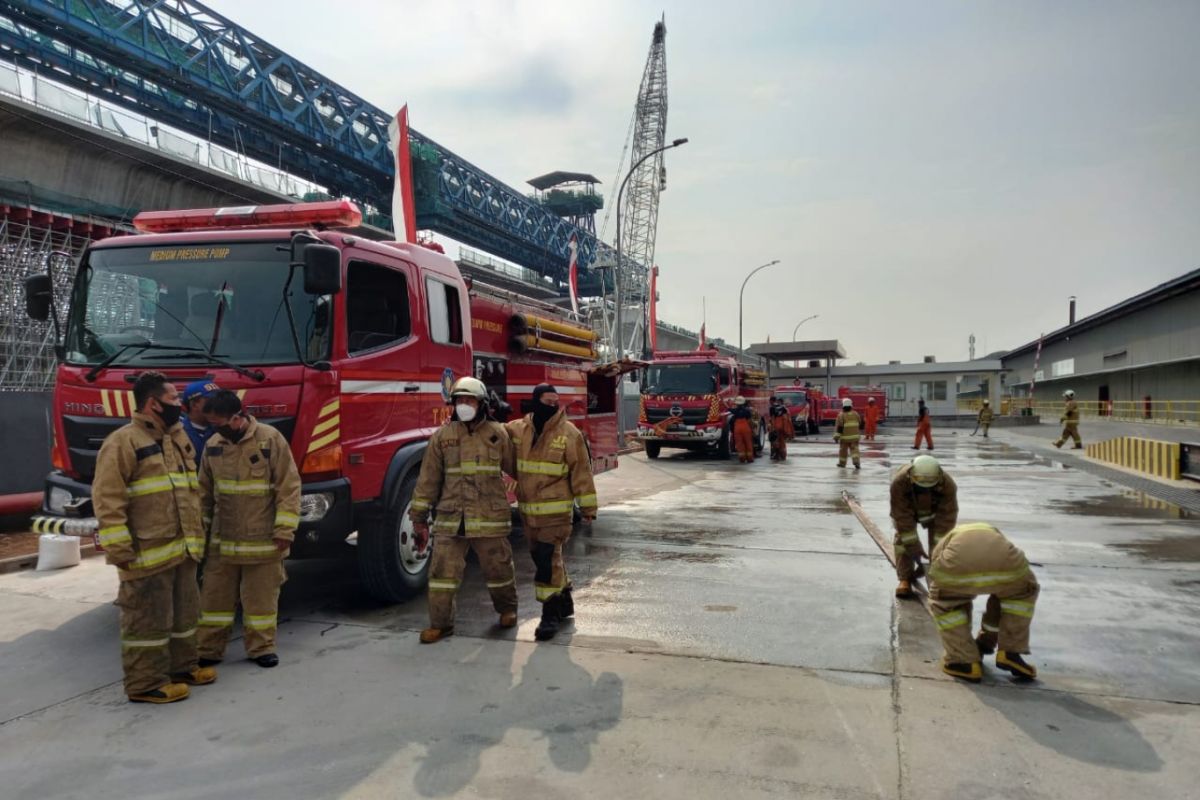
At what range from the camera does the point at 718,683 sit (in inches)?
169

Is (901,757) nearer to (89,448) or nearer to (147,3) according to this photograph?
(89,448)

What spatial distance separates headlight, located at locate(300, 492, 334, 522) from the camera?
5059 mm

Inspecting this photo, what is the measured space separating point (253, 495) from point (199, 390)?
2.30 ft

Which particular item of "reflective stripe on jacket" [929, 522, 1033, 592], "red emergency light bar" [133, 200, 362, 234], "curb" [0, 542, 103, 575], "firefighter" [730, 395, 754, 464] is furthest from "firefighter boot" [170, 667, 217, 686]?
"firefighter" [730, 395, 754, 464]

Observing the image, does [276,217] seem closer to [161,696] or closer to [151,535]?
[151,535]

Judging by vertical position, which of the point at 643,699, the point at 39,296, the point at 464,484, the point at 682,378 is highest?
the point at 39,296

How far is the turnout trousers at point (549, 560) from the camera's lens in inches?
205

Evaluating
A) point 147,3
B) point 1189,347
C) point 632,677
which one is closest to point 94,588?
point 632,677

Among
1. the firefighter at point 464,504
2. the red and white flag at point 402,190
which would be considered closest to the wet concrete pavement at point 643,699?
the firefighter at point 464,504

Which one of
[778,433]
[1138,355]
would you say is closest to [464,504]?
[778,433]

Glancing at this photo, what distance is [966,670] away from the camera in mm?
4305

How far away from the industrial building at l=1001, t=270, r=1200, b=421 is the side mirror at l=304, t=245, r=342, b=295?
34.2m

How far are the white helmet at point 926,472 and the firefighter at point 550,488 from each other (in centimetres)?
235

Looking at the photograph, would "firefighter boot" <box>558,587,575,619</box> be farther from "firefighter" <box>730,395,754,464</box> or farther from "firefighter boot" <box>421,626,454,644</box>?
"firefighter" <box>730,395,754,464</box>
